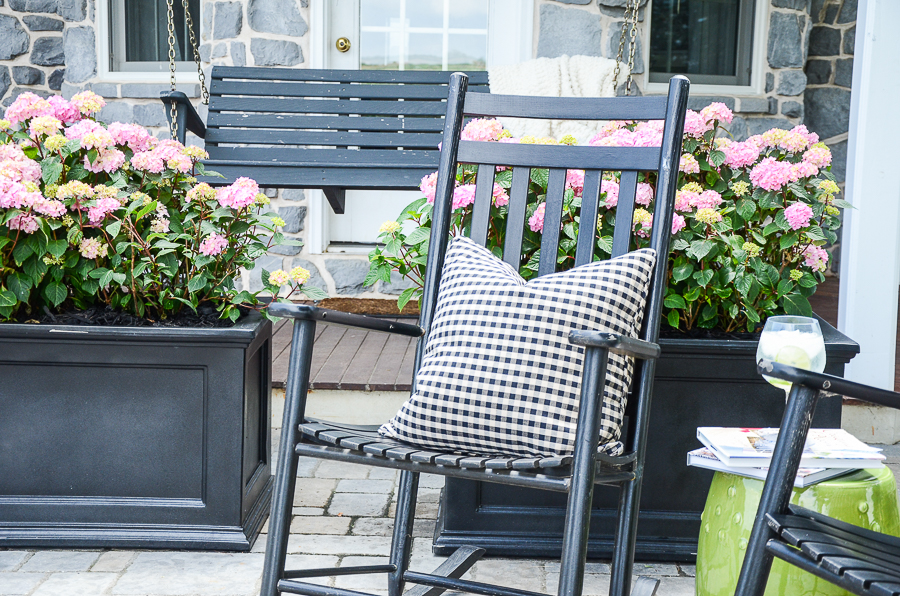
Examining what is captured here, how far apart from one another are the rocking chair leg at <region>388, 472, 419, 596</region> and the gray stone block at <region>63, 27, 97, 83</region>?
3.04 meters

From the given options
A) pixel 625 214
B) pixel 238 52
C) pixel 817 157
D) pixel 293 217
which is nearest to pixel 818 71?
pixel 293 217

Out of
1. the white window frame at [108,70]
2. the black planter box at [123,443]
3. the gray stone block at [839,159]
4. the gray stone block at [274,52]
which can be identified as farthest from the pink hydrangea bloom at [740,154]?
the gray stone block at [839,159]

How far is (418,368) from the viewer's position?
5.32 feet

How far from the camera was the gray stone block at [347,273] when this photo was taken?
3846mm

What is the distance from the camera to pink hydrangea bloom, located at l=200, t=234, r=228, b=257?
1.86 metres

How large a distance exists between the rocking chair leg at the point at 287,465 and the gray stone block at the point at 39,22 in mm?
3902

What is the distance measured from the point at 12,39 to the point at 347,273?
7.59 feet

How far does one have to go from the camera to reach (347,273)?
3854mm

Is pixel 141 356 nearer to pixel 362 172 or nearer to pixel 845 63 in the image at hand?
pixel 362 172

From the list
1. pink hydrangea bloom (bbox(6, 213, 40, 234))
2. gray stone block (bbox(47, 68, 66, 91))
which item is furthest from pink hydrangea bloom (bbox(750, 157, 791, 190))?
gray stone block (bbox(47, 68, 66, 91))

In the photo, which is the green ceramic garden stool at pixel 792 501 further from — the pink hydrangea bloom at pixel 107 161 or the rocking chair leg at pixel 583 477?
the pink hydrangea bloom at pixel 107 161

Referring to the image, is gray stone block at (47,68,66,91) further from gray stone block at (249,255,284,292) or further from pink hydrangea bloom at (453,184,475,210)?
pink hydrangea bloom at (453,184,475,210)

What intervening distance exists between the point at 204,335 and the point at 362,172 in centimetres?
131

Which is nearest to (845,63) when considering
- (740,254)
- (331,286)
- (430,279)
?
(331,286)
